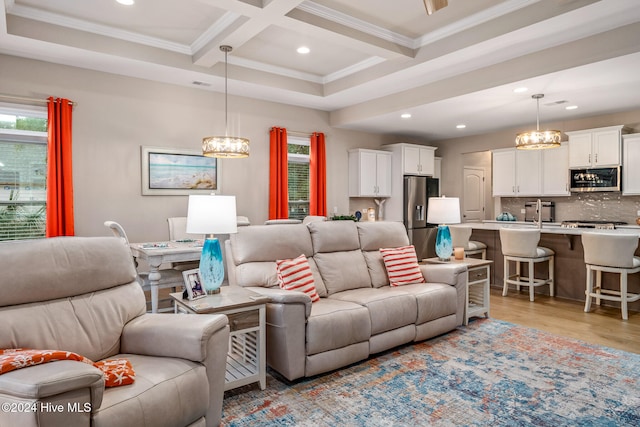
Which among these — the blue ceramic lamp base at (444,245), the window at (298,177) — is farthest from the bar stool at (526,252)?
the window at (298,177)

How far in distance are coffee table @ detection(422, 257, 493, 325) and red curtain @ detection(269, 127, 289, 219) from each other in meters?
2.54

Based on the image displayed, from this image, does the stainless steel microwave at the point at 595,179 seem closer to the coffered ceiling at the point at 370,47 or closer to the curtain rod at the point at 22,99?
the coffered ceiling at the point at 370,47

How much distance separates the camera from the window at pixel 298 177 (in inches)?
259

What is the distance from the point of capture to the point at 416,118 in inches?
244

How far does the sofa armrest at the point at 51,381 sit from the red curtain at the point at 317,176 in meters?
5.10

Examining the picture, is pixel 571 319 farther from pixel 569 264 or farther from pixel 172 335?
pixel 172 335

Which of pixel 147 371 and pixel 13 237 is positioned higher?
pixel 13 237

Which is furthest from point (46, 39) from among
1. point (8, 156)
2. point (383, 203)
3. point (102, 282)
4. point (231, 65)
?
point (383, 203)

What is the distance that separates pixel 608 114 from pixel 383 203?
372cm

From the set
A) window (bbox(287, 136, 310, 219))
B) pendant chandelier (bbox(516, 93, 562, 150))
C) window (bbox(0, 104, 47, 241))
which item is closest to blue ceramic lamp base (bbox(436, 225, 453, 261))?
pendant chandelier (bbox(516, 93, 562, 150))

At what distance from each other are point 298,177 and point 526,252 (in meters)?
3.55

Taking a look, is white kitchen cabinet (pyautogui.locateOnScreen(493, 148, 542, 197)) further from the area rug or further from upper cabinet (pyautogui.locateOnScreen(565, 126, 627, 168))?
the area rug

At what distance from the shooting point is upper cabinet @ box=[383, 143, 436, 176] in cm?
726

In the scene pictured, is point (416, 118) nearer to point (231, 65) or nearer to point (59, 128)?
point (231, 65)
